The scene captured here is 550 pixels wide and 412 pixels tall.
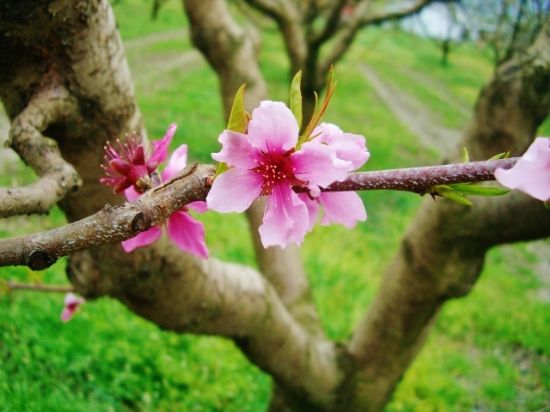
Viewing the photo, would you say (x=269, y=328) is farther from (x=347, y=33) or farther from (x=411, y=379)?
(x=347, y=33)

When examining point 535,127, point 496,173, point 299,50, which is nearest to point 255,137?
point 496,173

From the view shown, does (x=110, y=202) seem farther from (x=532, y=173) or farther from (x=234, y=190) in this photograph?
(x=532, y=173)

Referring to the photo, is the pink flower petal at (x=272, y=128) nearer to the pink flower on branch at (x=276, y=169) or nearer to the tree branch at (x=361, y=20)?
the pink flower on branch at (x=276, y=169)

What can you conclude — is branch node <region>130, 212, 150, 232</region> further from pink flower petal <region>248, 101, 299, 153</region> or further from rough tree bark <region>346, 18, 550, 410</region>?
rough tree bark <region>346, 18, 550, 410</region>

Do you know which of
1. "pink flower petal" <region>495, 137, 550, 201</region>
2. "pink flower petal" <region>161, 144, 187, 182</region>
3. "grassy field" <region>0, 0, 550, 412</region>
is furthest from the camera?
"grassy field" <region>0, 0, 550, 412</region>

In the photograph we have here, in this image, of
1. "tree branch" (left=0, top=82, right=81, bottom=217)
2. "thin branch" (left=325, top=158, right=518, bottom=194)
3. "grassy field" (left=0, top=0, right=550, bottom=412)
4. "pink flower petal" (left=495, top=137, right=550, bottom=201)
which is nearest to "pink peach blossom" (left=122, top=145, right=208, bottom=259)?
"tree branch" (left=0, top=82, right=81, bottom=217)

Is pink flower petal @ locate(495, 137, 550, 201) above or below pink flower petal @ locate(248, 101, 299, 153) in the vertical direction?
below

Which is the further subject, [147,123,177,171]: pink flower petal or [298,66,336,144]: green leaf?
[147,123,177,171]: pink flower petal

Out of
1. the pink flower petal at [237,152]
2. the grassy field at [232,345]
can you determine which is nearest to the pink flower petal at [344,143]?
Result: the pink flower petal at [237,152]
